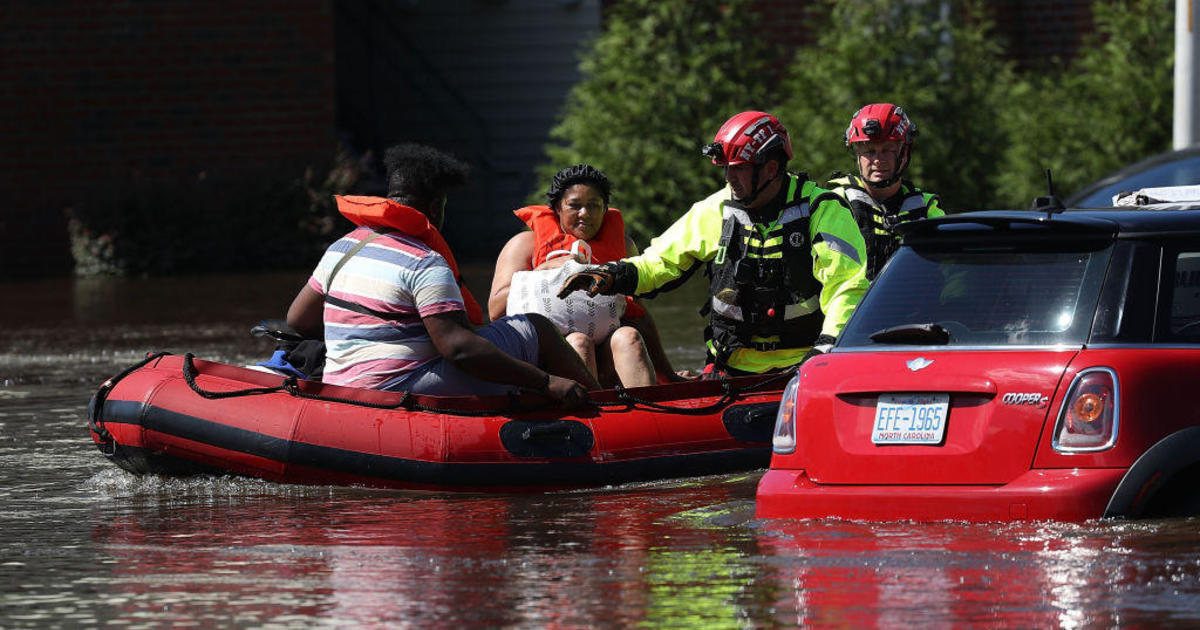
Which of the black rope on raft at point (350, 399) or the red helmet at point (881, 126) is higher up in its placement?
the red helmet at point (881, 126)

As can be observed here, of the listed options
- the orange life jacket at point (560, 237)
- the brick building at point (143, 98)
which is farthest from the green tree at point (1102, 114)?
the orange life jacket at point (560, 237)

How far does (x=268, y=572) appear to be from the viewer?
7051mm

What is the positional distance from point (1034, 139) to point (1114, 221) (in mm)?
15760

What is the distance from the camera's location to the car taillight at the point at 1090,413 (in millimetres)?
6855

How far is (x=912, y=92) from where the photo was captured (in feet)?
71.3

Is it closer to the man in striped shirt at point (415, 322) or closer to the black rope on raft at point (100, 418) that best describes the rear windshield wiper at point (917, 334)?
the man in striped shirt at point (415, 322)

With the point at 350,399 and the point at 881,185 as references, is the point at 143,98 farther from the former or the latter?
the point at 350,399

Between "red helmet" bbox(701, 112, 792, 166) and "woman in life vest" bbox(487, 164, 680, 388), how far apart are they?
1.21m

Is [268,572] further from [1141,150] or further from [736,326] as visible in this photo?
[1141,150]

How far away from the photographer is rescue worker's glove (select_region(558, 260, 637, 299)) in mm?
9539

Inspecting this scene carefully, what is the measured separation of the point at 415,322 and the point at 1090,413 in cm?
327

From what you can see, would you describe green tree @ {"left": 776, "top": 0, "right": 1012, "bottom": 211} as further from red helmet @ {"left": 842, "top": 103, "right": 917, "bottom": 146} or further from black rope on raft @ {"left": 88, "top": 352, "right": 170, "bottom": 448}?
black rope on raft @ {"left": 88, "top": 352, "right": 170, "bottom": 448}

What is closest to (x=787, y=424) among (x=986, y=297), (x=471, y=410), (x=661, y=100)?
(x=986, y=297)

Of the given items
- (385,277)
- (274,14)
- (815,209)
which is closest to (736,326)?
(815,209)
